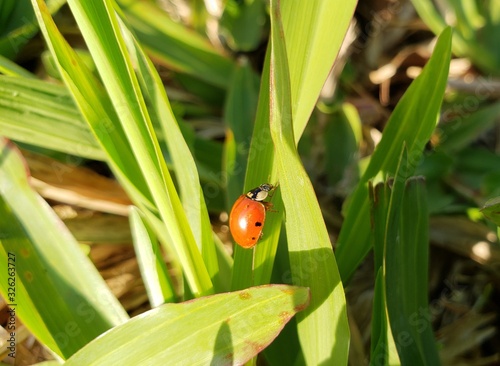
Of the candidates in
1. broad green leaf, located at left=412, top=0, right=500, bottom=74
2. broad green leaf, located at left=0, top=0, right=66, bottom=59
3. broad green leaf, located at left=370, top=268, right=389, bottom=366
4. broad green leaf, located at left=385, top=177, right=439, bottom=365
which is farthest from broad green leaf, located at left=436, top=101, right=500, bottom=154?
broad green leaf, located at left=0, top=0, right=66, bottom=59

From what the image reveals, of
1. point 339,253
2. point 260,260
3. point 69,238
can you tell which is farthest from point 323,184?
point 69,238

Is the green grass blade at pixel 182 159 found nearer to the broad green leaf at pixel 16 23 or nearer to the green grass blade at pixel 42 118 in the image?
the green grass blade at pixel 42 118

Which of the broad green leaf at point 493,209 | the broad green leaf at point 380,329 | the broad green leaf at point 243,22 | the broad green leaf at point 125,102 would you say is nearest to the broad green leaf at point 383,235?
the broad green leaf at point 380,329

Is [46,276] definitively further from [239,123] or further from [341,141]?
[341,141]

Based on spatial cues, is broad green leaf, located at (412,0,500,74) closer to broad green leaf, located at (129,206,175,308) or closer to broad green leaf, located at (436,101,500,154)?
broad green leaf, located at (436,101,500,154)

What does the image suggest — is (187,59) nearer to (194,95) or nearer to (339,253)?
(194,95)

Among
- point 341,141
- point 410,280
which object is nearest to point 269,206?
point 410,280
